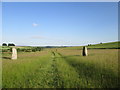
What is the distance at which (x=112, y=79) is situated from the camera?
277 inches

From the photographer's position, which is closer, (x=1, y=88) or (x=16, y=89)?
(x=16, y=89)

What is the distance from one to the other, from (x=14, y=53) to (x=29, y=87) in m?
14.9

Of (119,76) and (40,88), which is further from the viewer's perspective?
(119,76)

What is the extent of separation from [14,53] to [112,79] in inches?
667

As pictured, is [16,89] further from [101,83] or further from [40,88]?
[101,83]

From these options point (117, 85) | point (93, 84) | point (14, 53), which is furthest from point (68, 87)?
point (14, 53)

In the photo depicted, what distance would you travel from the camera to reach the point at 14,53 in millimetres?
19922


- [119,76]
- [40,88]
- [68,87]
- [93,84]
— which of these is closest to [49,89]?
[40,88]

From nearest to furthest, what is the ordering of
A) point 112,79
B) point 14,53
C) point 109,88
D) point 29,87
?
point 109,88, point 29,87, point 112,79, point 14,53

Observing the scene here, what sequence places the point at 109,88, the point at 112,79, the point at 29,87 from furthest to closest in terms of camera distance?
the point at 112,79 < the point at 29,87 < the point at 109,88

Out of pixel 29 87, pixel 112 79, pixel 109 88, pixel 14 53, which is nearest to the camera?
pixel 109 88

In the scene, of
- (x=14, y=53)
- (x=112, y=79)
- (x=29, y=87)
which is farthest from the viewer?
(x=14, y=53)

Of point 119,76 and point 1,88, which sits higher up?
point 119,76

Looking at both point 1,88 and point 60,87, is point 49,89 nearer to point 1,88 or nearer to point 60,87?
point 60,87
